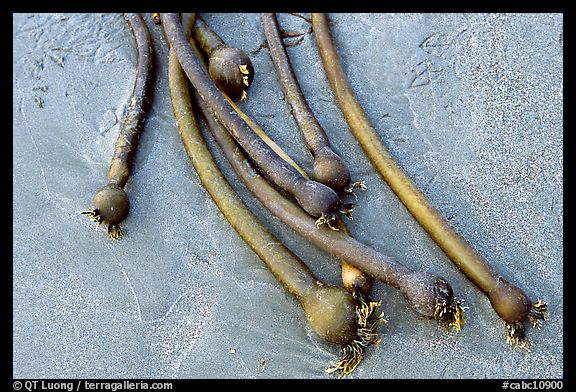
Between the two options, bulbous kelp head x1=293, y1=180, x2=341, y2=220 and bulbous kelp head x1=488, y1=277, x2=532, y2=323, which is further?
bulbous kelp head x1=293, y1=180, x2=341, y2=220

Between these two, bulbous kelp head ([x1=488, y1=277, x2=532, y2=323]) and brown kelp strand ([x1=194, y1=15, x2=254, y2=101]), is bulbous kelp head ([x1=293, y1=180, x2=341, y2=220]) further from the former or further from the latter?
brown kelp strand ([x1=194, y1=15, x2=254, y2=101])

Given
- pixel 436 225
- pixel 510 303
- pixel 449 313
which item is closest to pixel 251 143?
pixel 436 225

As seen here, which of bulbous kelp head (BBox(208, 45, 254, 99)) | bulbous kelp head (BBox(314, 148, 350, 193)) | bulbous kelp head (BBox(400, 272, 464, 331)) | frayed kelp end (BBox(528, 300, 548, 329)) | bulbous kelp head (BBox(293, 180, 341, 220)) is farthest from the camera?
bulbous kelp head (BBox(208, 45, 254, 99))

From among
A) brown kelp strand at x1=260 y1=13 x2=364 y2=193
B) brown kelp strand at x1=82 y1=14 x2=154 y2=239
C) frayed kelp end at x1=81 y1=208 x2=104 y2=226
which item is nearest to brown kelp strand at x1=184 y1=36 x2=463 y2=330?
brown kelp strand at x1=260 y1=13 x2=364 y2=193

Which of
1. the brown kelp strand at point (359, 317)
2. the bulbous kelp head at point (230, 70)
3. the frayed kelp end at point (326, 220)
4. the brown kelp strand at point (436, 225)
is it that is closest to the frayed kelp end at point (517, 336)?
the brown kelp strand at point (436, 225)

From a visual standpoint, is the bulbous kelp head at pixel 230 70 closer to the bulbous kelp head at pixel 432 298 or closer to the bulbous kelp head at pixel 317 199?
the bulbous kelp head at pixel 317 199
